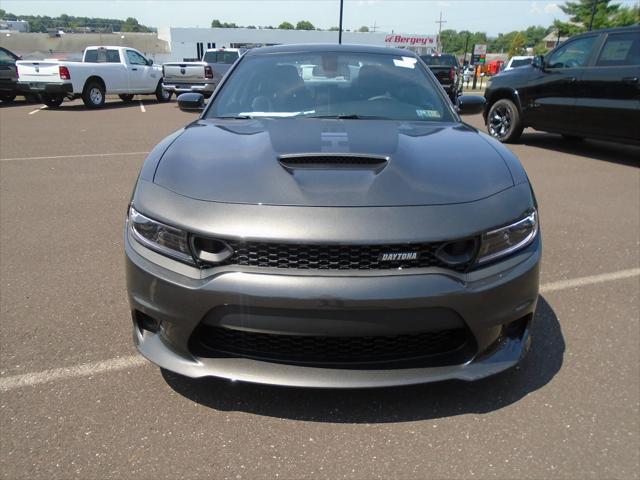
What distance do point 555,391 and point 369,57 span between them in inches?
101

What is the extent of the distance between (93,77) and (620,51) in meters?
14.0

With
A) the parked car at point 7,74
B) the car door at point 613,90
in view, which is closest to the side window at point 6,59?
the parked car at point 7,74

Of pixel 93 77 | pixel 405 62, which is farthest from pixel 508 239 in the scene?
pixel 93 77

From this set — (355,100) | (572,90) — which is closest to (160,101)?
(572,90)

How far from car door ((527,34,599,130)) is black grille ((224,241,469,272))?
7.70m

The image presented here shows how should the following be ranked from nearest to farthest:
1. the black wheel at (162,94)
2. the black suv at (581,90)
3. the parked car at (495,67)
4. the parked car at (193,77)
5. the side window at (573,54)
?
the black suv at (581,90)
the side window at (573,54)
the parked car at (193,77)
the black wheel at (162,94)
the parked car at (495,67)

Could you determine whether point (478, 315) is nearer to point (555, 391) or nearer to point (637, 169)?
point (555, 391)

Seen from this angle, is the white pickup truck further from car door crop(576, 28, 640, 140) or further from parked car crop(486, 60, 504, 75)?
parked car crop(486, 60, 504, 75)

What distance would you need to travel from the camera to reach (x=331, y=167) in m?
2.24

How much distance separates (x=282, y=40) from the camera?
6269cm

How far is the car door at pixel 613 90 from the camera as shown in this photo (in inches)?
290

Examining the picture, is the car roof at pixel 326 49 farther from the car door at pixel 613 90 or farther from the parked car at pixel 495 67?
the parked car at pixel 495 67

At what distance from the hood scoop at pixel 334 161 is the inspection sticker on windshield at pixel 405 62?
5.60 ft

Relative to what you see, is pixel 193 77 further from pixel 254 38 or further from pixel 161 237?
pixel 254 38
